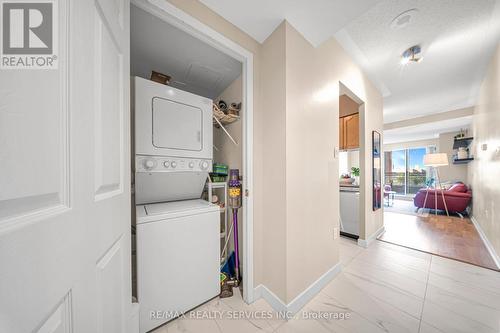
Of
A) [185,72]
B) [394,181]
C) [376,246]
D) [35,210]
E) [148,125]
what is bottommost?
[376,246]

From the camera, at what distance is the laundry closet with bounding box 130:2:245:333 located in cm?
116

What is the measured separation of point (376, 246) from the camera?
2.40 m

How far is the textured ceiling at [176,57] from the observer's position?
1.29 metres

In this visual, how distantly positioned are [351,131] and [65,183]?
3448 mm

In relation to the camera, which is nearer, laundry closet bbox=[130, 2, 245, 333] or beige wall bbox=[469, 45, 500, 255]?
laundry closet bbox=[130, 2, 245, 333]

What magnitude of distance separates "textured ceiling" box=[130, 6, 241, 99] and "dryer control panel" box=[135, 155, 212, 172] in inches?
39.4

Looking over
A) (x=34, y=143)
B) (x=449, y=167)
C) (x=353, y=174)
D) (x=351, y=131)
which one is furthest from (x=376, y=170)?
(x=449, y=167)

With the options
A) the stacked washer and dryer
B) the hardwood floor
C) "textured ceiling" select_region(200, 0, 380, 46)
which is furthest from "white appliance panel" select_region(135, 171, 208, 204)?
the hardwood floor

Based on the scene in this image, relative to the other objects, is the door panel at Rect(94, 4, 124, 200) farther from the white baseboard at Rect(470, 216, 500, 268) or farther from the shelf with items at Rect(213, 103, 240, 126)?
the white baseboard at Rect(470, 216, 500, 268)

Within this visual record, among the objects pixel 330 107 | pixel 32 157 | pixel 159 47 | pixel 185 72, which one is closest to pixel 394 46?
pixel 330 107

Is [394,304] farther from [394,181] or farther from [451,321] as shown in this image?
[394,181]

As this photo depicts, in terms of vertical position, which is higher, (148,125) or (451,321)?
(148,125)

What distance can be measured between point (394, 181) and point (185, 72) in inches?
350

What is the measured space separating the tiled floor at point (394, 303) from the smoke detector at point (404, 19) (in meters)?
2.52
